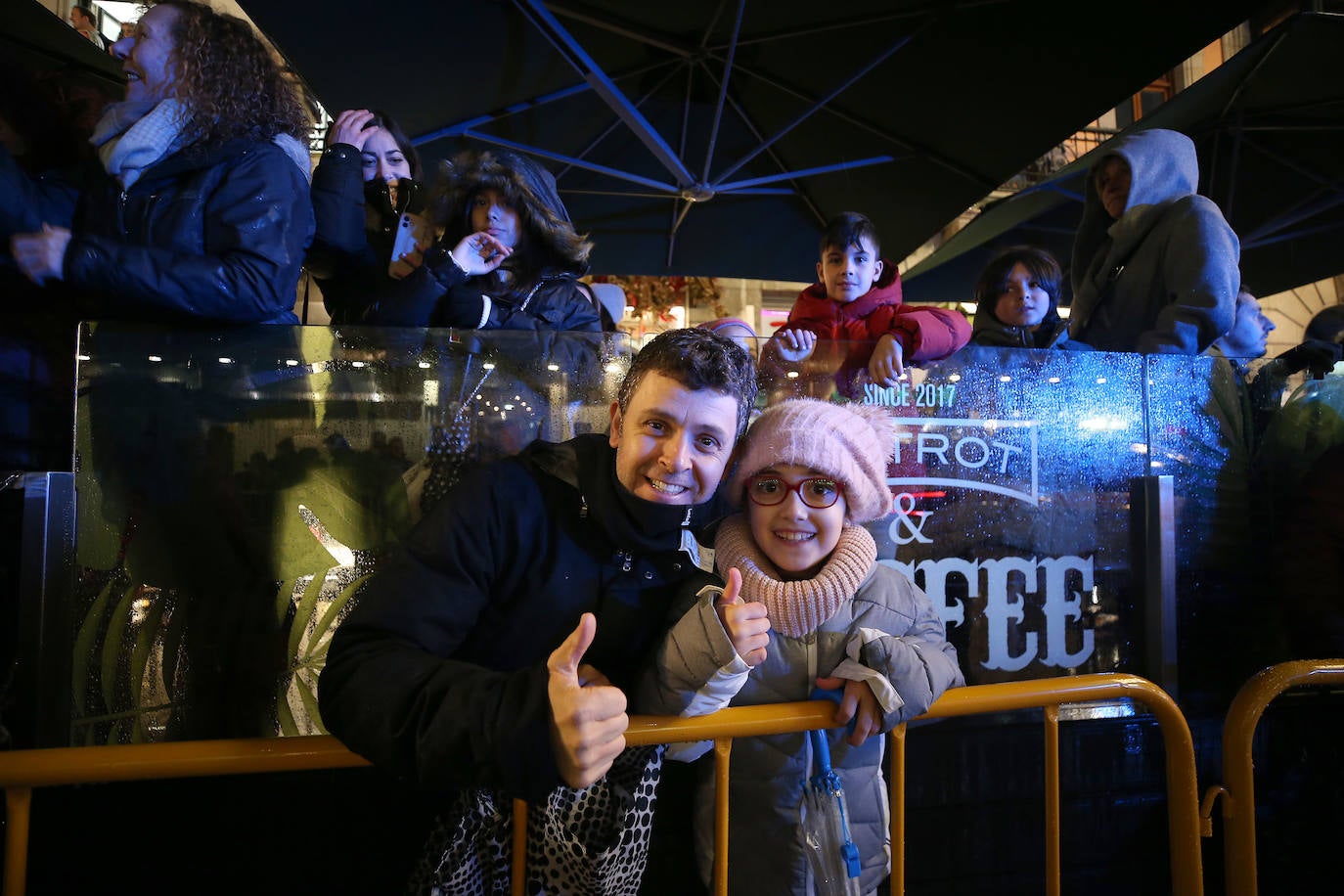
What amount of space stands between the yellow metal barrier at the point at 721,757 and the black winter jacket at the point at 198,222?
3.74 ft

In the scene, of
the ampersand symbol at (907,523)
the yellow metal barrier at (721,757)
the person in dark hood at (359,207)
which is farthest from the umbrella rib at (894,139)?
the yellow metal barrier at (721,757)

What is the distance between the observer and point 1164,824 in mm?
2488

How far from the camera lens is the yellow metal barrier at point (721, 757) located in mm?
1143

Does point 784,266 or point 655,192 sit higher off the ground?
point 655,192

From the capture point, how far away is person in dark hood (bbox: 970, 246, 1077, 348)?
9.70ft

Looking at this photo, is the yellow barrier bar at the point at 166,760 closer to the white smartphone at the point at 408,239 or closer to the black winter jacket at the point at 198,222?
the black winter jacket at the point at 198,222

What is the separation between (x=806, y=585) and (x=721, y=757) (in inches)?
17.4

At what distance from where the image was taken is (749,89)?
5066mm

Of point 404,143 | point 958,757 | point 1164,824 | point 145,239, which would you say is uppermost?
point 404,143

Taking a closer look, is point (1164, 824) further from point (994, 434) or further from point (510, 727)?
point (510, 727)

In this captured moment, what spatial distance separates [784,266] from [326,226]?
15.2 ft

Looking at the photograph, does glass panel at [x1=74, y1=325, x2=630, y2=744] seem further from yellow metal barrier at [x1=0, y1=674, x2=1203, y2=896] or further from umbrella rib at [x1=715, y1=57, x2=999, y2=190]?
umbrella rib at [x1=715, y1=57, x2=999, y2=190]

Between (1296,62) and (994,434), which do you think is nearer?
(994,434)

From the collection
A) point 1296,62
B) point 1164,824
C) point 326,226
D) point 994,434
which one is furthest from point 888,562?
point 1296,62
